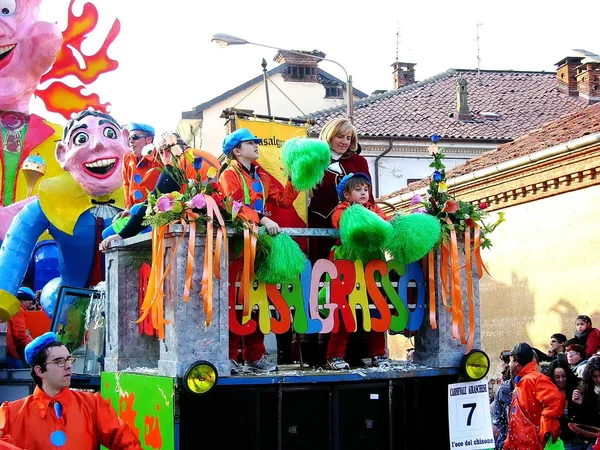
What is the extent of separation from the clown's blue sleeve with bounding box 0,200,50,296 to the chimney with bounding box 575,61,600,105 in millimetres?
21258

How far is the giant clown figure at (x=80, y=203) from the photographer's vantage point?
9109 mm

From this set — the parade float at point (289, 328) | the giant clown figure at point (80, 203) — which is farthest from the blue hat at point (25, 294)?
the parade float at point (289, 328)

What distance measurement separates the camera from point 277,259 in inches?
219

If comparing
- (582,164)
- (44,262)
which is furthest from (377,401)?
(582,164)

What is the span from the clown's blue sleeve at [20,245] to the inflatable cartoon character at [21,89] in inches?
126

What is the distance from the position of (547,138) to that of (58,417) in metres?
10.9

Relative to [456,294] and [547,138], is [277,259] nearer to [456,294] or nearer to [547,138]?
[456,294]

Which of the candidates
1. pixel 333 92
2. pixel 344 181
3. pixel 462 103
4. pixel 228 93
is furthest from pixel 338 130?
pixel 333 92

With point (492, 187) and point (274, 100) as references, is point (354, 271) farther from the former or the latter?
point (274, 100)

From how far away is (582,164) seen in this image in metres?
12.5

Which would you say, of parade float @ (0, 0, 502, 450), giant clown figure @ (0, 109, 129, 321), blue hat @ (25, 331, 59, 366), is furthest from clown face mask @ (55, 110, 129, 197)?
blue hat @ (25, 331, 59, 366)

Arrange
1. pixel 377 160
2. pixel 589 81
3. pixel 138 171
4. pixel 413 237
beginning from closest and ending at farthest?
pixel 413 237 < pixel 138 171 < pixel 589 81 < pixel 377 160

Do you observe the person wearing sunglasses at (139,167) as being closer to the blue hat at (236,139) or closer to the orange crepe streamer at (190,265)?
the blue hat at (236,139)

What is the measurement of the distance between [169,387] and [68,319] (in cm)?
246
